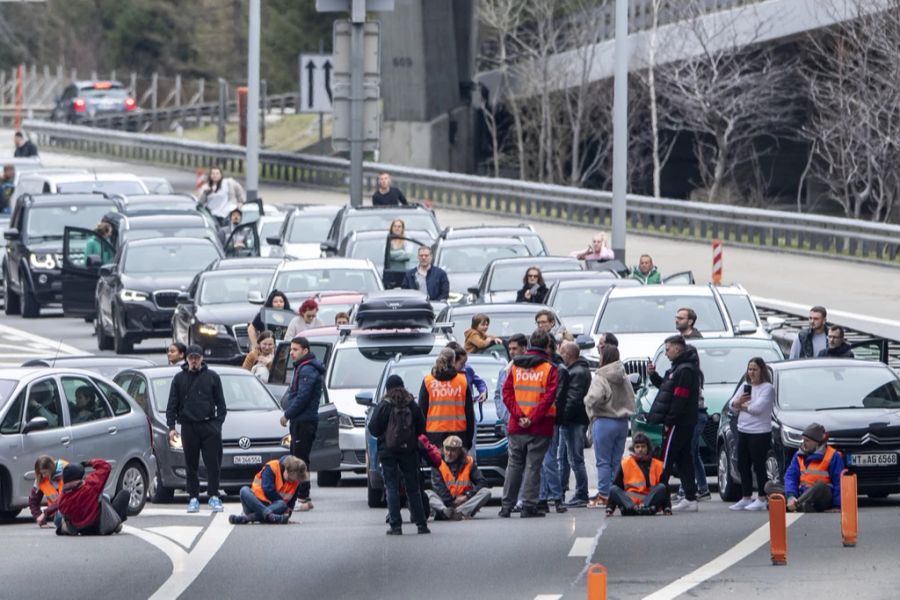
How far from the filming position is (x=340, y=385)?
2220cm

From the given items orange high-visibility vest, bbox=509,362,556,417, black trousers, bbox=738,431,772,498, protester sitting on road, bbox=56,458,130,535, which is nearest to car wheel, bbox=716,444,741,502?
black trousers, bbox=738,431,772,498

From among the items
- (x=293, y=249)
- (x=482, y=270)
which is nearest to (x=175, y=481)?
(x=482, y=270)

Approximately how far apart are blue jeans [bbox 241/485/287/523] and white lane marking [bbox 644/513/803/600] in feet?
13.3

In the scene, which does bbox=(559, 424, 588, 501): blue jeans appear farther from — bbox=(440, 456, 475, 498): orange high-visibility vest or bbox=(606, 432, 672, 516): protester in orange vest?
bbox=(440, 456, 475, 498): orange high-visibility vest

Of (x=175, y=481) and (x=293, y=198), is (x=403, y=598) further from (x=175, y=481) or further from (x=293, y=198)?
(x=293, y=198)

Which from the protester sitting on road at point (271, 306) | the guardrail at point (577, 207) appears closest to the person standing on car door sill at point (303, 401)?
the protester sitting on road at point (271, 306)

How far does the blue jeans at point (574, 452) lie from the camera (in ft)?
61.1

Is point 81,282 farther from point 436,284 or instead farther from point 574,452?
point 574,452

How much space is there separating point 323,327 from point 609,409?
7.16m

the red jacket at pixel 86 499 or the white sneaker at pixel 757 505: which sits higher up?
the red jacket at pixel 86 499

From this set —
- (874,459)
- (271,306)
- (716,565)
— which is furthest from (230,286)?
(716,565)

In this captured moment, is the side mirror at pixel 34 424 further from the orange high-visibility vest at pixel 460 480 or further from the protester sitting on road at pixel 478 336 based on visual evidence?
the protester sitting on road at pixel 478 336

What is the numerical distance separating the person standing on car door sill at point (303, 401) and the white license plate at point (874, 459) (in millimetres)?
4779

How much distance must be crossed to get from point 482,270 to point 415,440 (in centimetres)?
1424
